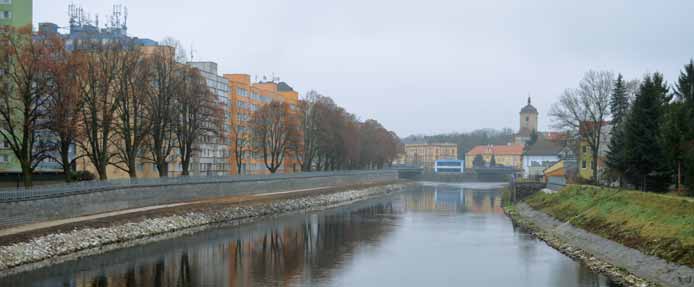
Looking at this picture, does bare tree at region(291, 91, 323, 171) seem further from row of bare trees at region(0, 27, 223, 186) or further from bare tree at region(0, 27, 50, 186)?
bare tree at region(0, 27, 50, 186)

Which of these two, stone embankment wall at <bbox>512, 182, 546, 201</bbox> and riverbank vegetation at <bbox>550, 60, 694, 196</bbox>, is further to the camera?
stone embankment wall at <bbox>512, 182, 546, 201</bbox>

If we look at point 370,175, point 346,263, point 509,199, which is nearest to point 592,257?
point 346,263

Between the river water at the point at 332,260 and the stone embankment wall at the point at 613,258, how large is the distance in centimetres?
84

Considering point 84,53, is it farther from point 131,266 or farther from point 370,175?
point 370,175

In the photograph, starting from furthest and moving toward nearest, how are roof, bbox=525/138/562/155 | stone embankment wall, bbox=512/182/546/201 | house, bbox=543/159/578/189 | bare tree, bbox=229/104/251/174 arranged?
roof, bbox=525/138/562/155 → bare tree, bbox=229/104/251/174 → stone embankment wall, bbox=512/182/546/201 → house, bbox=543/159/578/189

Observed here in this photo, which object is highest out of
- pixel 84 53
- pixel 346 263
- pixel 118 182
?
pixel 84 53

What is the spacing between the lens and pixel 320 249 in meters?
39.7

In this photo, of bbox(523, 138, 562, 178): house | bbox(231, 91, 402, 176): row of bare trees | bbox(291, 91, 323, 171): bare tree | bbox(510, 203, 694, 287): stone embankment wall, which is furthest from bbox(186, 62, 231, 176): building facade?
bbox(523, 138, 562, 178): house

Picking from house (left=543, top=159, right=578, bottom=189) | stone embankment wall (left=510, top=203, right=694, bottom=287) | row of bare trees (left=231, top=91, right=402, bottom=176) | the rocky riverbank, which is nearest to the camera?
stone embankment wall (left=510, top=203, right=694, bottom=287)

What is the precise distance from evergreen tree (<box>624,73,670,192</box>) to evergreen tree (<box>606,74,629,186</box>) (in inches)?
47.9

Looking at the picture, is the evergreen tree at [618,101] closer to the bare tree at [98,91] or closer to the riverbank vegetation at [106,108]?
the riverbank vegetation at [106,108]

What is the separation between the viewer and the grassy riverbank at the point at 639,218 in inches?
1101

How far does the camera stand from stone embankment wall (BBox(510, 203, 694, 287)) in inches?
1005

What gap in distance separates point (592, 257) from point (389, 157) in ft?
382
